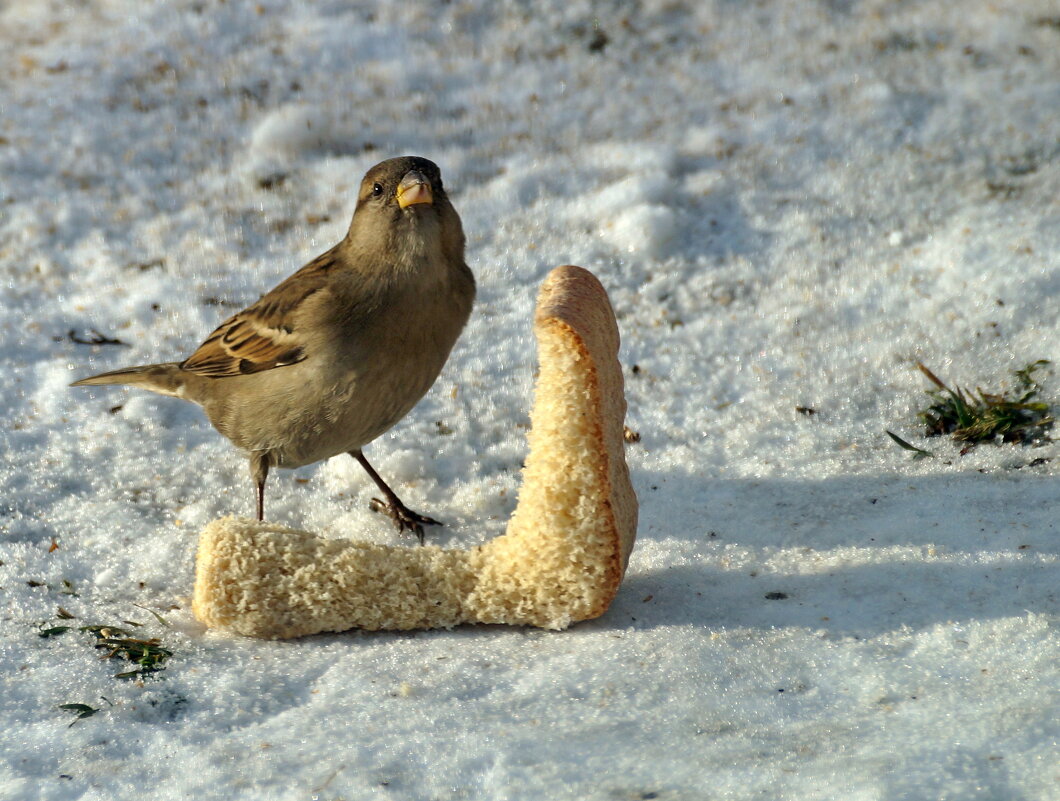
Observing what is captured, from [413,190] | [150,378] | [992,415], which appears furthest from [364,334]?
[992,415]

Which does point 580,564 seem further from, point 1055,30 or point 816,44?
point 1055,30

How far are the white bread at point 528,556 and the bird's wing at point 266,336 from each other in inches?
36.3

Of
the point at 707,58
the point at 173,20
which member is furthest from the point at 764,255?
the point at 173,20

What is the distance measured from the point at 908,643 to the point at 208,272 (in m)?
3.87

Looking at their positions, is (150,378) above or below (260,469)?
above

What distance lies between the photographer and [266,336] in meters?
4.29

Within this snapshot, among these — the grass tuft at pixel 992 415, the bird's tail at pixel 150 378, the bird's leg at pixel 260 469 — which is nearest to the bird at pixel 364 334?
the bird's leg at pixel 260 469

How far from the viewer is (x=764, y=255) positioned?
5406mm

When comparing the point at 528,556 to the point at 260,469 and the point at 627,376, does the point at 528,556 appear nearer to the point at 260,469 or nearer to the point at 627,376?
the point at 260,469

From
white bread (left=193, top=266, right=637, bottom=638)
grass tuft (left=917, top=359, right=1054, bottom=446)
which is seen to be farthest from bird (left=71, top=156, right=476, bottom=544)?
grass tuft (left=917, top=359, right=1054, bottom=446)

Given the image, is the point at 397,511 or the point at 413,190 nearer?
the point at 413,190

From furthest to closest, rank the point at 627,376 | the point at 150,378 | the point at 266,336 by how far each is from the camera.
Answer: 1. the point at 627,376
2. the point at 150,378
3. the point at 266,336

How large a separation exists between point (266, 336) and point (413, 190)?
0.85 meters

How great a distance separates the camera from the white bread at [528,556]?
3193 mm
